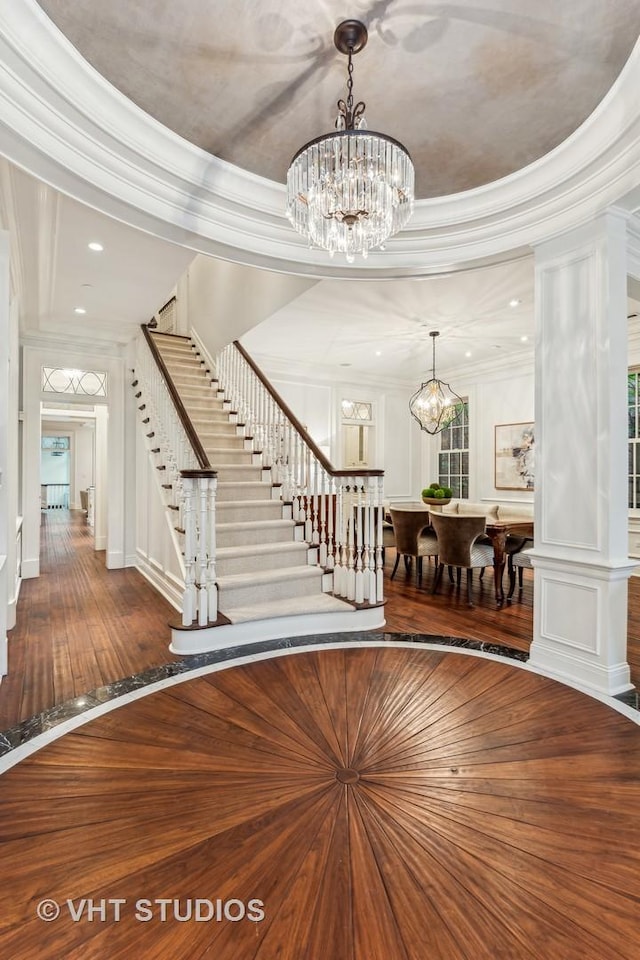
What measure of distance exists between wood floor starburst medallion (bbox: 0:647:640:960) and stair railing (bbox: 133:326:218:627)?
0.87 metres

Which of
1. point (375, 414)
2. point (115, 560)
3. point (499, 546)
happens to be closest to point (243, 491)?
point (115, 560)

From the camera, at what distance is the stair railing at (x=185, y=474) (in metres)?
3.23

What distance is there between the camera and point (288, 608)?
3553 mm

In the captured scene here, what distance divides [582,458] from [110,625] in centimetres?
360

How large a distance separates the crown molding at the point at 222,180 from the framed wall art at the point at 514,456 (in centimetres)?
429

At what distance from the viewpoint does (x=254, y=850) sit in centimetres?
149

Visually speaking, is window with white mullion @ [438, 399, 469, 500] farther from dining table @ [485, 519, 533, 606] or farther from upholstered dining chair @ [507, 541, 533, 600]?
dining table @ [485, 519, 533, 606]

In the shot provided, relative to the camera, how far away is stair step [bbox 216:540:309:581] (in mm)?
3832

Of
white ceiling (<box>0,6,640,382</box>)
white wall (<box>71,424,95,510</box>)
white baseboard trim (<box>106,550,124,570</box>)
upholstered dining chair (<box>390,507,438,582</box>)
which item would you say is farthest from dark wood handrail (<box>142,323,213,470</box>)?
white wall (<box>71,424,95,510</box>)

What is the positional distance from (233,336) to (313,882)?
5557 millimetres

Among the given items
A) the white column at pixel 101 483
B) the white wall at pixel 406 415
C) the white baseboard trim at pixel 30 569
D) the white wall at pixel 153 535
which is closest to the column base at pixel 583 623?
the white wall at pixel 153 535

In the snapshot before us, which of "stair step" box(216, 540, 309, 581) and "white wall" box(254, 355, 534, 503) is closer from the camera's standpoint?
"stair step" box(216, 540, 309, 581)

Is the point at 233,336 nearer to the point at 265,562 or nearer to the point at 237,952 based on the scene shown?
the point at 265,562

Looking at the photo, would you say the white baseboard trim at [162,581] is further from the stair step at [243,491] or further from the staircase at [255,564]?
the stair step at [243,491]
